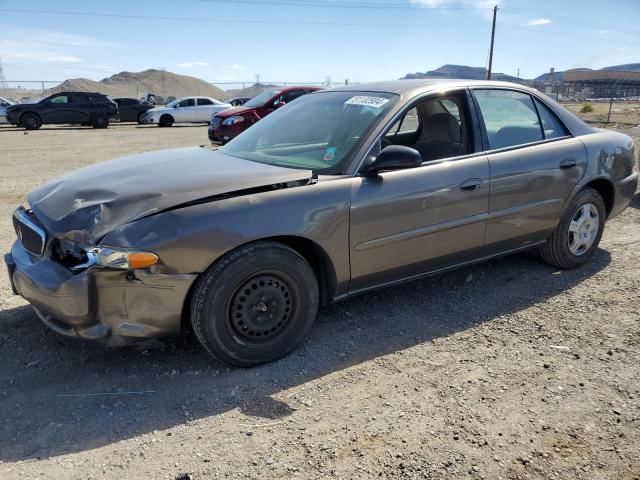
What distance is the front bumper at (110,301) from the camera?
2596mm

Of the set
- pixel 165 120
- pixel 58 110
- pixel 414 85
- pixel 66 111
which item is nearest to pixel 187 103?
pixel 165 120

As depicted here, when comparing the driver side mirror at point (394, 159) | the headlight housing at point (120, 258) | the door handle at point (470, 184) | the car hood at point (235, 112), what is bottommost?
the headlight housing at point (120, 258)

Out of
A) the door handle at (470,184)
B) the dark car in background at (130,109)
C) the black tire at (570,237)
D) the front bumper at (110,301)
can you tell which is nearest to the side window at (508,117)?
the door handle at (470,184)

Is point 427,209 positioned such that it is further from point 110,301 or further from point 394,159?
point 110,301

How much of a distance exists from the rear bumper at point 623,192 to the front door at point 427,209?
167 centimetres

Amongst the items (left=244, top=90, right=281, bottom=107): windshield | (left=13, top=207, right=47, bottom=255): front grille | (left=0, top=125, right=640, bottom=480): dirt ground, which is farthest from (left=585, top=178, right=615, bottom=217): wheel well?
(left=244, top=90, right=281, bottom=107): windshield

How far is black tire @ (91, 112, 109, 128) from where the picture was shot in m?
22.9

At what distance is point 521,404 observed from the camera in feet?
8.86

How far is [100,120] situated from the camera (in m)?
23.0

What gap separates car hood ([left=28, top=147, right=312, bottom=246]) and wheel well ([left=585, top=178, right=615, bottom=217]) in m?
2.82

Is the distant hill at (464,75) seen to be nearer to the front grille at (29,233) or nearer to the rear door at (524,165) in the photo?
the rear door at (524,165)

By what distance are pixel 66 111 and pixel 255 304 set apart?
22.6 metres

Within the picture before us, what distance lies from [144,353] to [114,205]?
98cm

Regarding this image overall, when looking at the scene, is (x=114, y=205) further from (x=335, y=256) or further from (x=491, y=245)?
(x=491, y=245)
